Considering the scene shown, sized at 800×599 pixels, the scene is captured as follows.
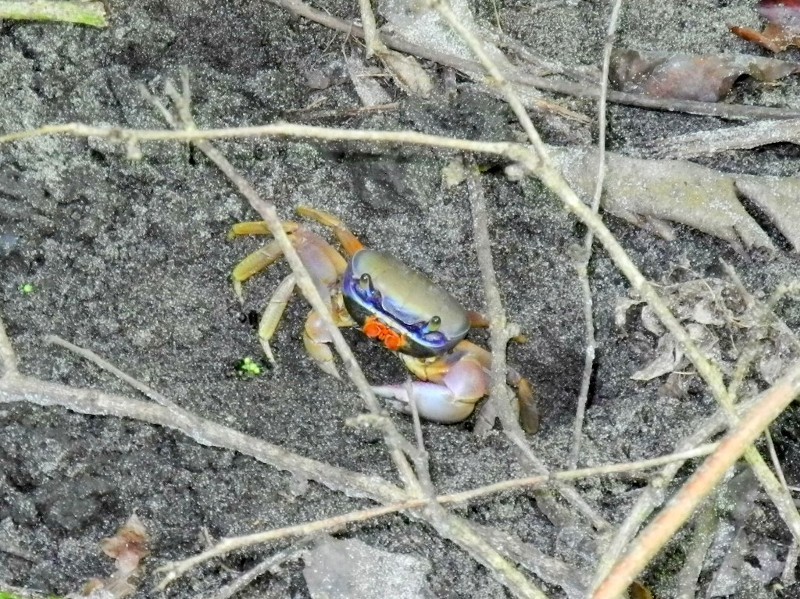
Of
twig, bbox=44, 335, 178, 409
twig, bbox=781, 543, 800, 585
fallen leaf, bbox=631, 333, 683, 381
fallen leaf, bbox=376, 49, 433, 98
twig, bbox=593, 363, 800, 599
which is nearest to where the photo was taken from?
twig, bbox=593, 363, 800, 599

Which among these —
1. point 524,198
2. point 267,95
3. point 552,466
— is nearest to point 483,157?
point 524,198

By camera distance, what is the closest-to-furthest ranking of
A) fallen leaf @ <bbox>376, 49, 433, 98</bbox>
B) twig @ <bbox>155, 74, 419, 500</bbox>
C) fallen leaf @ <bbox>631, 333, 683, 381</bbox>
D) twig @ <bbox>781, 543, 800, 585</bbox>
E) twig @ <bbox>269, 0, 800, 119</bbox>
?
twig @ <bbox>155, 74, 419, 500</bbox>
twig @ <bbox>781, 543, 800, 585</bbox>
fallen leaf @ <bbox>631, 333, 683, 381</bbox>
twig @ <bbox>269, 0, 800, 119</bbox>
fallen leaf @ <bbox>376, 49, 433, 98</bbox>

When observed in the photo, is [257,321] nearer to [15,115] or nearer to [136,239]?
[136,239]

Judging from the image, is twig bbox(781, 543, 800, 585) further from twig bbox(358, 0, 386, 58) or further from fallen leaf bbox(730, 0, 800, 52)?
twig bbox(358, 0, 386, 58)

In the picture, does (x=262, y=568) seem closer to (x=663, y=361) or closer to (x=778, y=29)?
(x=663, y=361)

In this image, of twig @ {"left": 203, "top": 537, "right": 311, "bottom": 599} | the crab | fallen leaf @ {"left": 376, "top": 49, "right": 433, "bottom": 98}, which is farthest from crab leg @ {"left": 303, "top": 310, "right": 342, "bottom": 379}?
fallen leaf @ {"left": 376, "top": 49, "right": 433, "bottom": 98}

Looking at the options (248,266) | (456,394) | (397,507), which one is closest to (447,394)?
(456,394)

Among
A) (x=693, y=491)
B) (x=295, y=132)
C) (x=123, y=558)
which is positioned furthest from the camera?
(x=123, y=558)
